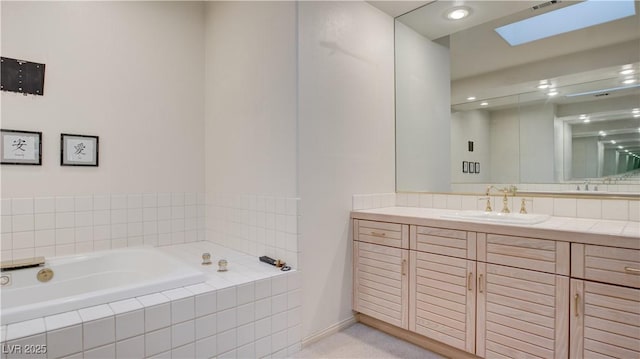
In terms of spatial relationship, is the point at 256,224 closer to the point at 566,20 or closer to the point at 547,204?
the point at 547,204

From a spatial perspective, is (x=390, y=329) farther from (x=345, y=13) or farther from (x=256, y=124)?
(x=345, y=13)

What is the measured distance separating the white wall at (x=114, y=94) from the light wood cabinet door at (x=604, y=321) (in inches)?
113

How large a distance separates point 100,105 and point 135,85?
31 centimetres

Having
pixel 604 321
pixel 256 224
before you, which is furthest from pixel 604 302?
pixel 256 224

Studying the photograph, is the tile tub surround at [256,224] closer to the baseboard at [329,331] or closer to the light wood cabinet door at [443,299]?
the baseboard at [329,331]

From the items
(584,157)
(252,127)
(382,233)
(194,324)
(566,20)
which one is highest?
(566,20)

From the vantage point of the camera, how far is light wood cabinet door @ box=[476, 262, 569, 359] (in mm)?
1540

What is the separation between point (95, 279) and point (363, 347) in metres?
1.95

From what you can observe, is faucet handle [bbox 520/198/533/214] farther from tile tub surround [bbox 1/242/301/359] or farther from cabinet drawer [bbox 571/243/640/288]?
tile tub surround [bbox 1/242/301/359]

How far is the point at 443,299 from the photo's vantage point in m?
1.94

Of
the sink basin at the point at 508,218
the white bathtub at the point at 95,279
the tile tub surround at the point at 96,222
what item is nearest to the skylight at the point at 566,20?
the sink basin at the point at 508,218

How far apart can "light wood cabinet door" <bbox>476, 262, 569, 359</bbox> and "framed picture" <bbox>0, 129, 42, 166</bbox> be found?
295cm

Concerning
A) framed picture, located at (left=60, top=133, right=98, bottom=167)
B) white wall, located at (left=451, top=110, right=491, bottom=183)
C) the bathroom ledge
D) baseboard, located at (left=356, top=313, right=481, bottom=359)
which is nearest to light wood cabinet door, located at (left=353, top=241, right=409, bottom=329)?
baseboard, located at (left=356, top=313, right=481, bottom=359)

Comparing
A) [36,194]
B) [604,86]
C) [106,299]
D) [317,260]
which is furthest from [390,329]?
[36,194]
